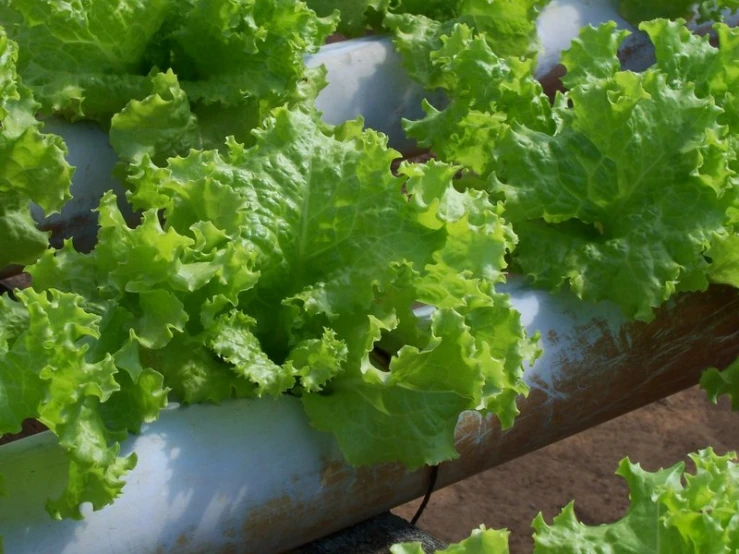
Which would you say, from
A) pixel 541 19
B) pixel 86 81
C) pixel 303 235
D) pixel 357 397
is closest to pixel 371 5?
pixel 541 19

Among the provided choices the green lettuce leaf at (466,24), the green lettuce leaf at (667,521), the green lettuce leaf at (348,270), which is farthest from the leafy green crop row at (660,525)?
the green lettuce leaf at (466,24)

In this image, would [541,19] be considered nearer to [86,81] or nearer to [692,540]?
[86,81]

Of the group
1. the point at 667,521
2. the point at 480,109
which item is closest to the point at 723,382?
the point at 480,109

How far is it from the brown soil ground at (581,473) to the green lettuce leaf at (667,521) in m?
1.74

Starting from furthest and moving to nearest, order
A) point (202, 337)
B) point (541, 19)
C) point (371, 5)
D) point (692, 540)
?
point (541, 19) → point (371, 5) → point (202, 337) → point (692, 540)

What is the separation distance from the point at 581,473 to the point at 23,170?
251 centimetres

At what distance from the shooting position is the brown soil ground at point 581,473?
413 cm

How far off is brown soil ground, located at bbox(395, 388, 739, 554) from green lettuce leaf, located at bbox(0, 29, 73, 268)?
174cm

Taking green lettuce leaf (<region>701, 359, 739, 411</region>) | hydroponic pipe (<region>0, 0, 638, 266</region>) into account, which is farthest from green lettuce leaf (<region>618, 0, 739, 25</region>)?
green lettuce leaf (<region>701, 359, 739, 411</region>)

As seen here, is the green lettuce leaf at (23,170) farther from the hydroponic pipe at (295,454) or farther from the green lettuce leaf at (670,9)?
the green lettuce leaf at (670,9)

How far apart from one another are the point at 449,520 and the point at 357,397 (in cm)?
164

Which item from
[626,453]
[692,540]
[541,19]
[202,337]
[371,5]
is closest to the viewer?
[692,540]

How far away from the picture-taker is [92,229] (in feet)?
10.9

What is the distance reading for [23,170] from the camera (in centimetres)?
283
